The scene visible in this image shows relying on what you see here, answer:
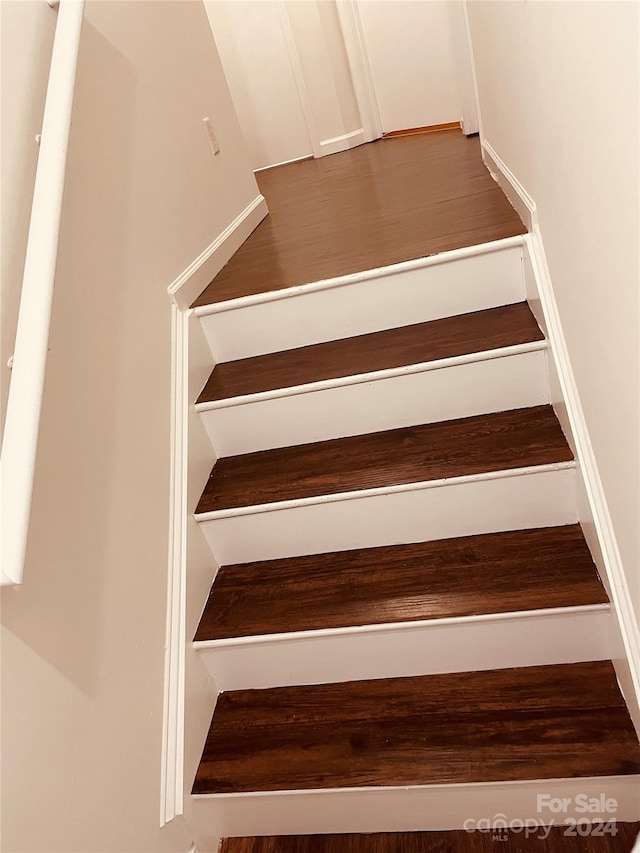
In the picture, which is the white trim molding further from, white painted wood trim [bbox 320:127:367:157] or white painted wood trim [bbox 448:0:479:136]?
white painted wood trim [bbox 320:127:367:157]

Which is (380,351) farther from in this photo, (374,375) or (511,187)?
(511,187)

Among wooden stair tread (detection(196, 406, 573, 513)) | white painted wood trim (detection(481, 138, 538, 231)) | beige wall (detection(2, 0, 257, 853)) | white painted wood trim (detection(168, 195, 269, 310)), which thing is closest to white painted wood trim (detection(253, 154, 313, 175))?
white painted wood trim (detection(168, 195, 269, 310))

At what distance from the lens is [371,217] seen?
100.0 inches

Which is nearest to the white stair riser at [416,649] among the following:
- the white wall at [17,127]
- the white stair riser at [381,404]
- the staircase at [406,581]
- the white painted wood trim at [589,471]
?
the staircase at [406,581]

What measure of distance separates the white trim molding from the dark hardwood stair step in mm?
104

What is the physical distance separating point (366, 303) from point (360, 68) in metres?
2.71

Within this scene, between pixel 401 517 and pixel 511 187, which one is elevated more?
pixel 511 187

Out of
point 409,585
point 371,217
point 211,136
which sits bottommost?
point 409,585

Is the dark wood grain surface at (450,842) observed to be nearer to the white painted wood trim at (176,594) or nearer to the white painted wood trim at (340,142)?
the white painted wood trim at (176,594)

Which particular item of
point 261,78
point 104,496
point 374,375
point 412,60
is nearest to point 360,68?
point 412,60

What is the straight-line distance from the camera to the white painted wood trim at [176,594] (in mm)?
1504

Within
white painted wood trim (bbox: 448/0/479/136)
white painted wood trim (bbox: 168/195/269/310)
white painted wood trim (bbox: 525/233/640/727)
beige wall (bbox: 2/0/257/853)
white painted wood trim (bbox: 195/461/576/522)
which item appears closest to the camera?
beige wall (bbox: 2/0/257/853)

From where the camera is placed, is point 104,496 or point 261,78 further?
point 261,78

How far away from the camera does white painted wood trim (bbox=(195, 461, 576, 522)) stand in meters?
1.58
